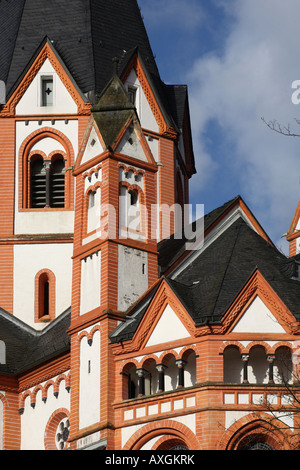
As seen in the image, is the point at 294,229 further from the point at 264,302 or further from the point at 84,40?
the point at 84,40

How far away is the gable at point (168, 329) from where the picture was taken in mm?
41500

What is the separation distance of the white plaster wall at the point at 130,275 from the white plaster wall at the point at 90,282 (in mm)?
673

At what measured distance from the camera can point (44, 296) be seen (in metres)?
53.7

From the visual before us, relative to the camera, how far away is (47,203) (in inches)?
2152

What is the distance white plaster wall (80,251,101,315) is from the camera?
1766 inches

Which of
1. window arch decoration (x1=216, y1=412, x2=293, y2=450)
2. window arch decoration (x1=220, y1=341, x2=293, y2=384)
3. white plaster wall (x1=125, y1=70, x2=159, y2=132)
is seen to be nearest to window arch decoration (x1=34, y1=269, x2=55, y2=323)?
white plaster wall (x1=125, y1=70, x2=159, y2=132)

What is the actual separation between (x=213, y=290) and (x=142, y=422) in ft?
14.1

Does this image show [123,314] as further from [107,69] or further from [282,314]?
[107,69]

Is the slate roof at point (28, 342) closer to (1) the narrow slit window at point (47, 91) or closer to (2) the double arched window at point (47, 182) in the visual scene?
(2) the double arched window at point (47, 182)

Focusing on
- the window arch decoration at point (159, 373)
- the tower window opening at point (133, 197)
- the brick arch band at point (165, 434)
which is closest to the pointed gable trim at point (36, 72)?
the tower window opening at point (133, 197)

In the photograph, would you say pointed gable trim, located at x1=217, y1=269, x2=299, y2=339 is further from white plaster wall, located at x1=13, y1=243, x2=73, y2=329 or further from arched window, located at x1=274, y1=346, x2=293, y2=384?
white plaster wall, located at x1=13, y1=243, x2=73, y2=329

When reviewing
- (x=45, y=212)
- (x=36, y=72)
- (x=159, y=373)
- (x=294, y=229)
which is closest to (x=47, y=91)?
(x=36, y=72)

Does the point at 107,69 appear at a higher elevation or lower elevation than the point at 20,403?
higher
